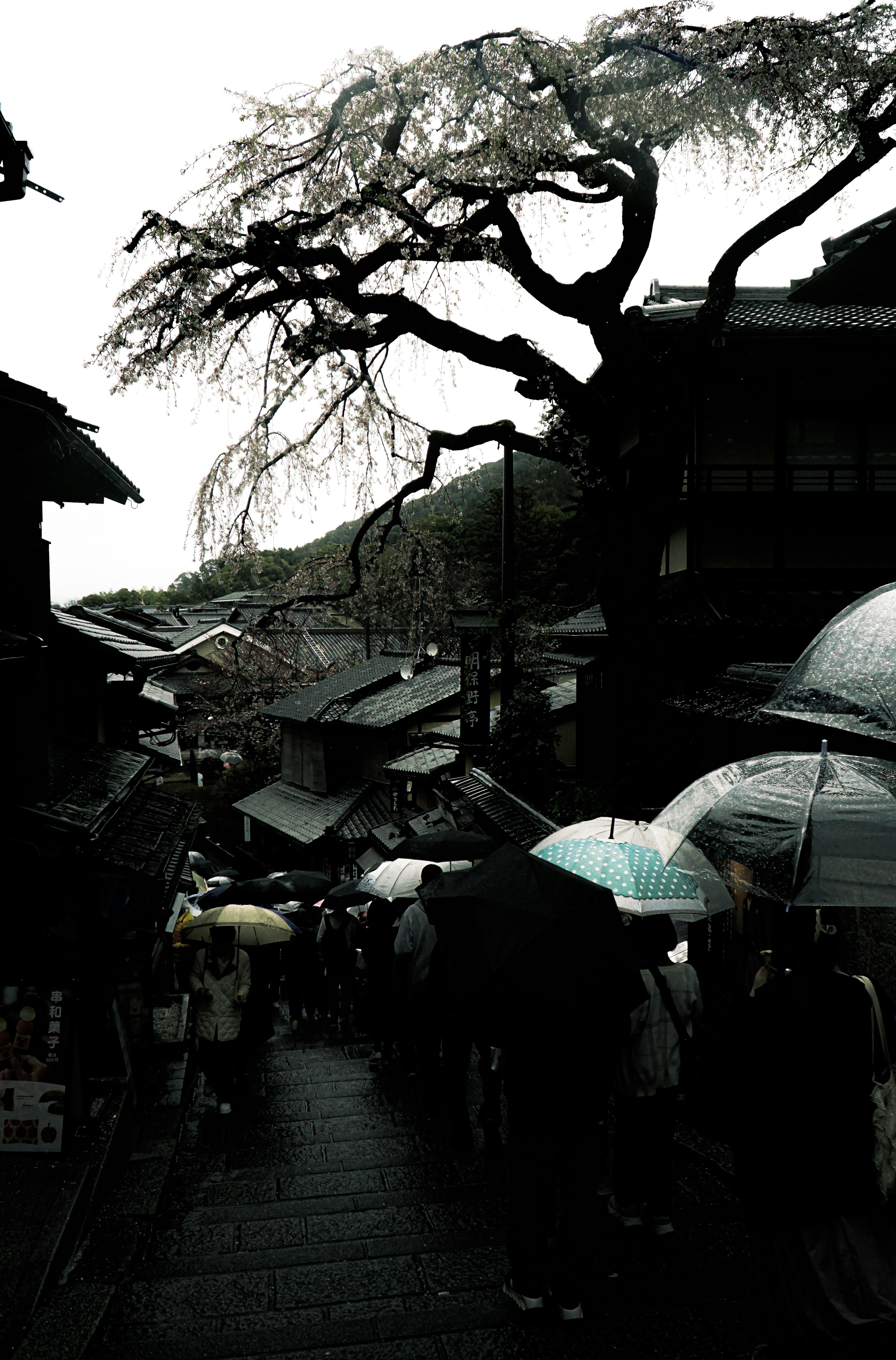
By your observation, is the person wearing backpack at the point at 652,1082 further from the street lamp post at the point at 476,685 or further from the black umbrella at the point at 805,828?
the street lamp post at the point at 476,685

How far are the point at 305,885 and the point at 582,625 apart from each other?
7.45 meters

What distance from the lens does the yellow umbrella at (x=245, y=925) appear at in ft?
32.6

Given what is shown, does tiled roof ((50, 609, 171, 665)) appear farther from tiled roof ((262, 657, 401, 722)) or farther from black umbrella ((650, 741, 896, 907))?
tiled roof ((262, 657, 401, 722))

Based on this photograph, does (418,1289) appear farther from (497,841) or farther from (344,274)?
(344,274)

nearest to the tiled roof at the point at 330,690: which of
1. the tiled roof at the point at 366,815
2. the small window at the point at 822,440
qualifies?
the tiled roof at the point at 366,815

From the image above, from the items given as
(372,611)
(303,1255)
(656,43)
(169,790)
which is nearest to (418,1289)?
(303,1255)

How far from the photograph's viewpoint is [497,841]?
13.4m

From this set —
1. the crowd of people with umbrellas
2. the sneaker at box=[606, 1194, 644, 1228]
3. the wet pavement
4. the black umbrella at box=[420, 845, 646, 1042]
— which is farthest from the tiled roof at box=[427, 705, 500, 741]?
the black umbrella at box=[420, 845, 646, 1042]

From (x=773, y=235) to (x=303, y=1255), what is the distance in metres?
12.5

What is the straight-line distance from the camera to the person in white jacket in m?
9.38

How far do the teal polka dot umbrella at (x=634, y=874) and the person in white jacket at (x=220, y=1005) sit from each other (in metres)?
4.33

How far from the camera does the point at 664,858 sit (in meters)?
6.27

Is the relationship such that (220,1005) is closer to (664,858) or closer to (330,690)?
Answer: (664,858)

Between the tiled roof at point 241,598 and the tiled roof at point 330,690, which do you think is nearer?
the tiled roof at point 330,690
